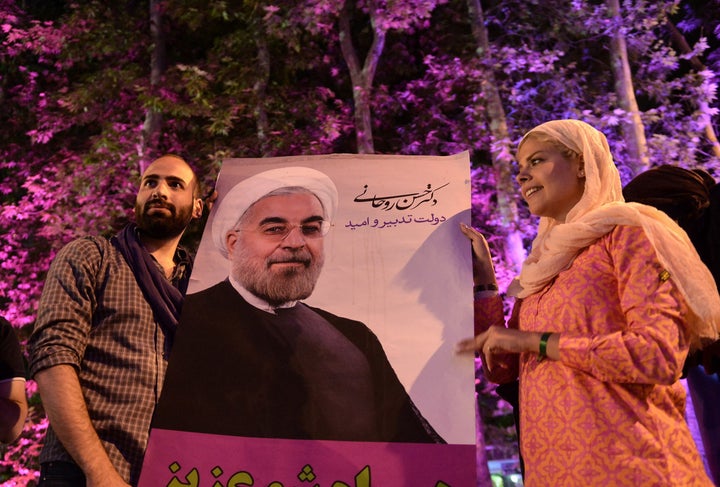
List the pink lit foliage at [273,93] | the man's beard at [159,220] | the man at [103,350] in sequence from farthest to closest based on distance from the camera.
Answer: the pink lit foliage at [273,93], the man's beard at [159,220], the man at [103,350]

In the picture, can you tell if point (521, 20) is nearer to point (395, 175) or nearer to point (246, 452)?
Result: point (395, 175)

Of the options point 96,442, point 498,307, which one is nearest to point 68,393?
point 96,442

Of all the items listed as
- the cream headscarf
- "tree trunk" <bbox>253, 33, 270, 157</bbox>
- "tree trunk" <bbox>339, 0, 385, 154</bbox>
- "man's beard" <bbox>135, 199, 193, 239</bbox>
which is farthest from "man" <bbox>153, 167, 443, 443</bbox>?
"tree trunk" <bbox>253, 33, 270, 157</bbox>

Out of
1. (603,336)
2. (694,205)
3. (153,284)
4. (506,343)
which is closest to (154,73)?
(153,284)

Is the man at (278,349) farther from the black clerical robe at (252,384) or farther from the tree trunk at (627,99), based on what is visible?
the tree trunk at (627,99)

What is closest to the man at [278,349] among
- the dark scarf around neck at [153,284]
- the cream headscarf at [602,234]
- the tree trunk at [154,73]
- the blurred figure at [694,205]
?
the dark scarf around neck at [153,284]

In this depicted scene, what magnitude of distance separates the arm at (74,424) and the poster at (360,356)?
0.17 m

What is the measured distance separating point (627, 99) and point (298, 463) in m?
6.62

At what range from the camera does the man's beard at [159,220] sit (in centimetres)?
209

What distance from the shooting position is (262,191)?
192 centimetres

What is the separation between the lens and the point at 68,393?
5.52ft

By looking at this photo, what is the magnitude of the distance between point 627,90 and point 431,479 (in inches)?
260

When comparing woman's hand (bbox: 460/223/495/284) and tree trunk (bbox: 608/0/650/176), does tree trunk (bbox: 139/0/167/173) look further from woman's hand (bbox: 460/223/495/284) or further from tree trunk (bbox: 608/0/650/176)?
woman's hand (bbox: 460/223/495/284)

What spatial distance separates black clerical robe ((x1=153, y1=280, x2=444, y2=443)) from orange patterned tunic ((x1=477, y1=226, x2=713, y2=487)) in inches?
12.2
